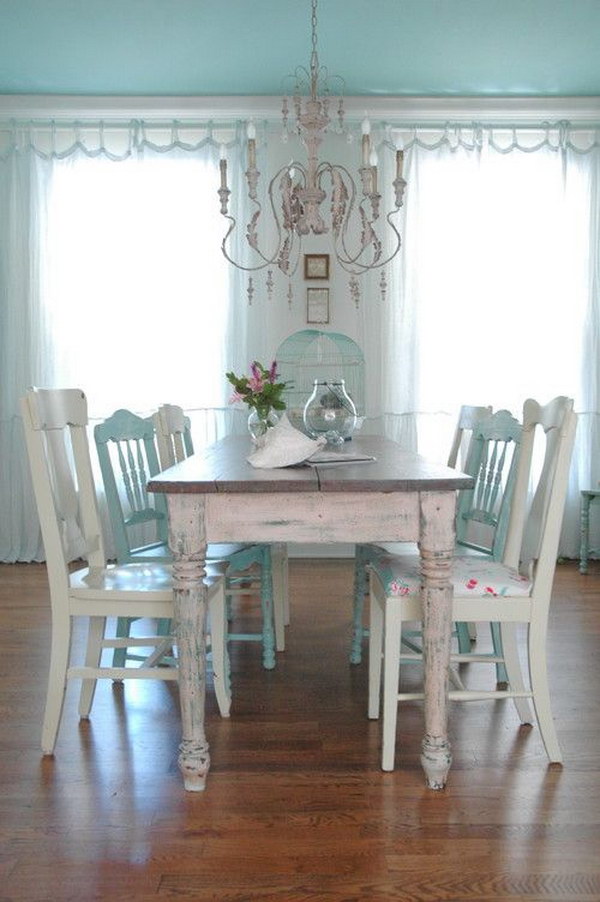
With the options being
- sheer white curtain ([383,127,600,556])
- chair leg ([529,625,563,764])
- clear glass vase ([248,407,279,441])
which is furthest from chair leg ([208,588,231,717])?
sheer white curtain ([383,127,600,556])

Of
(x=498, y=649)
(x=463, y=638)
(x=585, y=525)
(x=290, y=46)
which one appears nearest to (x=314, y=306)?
(x=290, y=46)

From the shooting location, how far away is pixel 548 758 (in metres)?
2.35

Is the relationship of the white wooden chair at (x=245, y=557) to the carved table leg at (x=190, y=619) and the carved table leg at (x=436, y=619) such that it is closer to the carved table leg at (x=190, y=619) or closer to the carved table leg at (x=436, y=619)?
the carved table leg at (x=190, y=619)

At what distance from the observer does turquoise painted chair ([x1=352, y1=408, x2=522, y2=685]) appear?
275 centimetres

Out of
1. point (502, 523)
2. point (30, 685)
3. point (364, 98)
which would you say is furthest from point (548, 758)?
point (364, 98)

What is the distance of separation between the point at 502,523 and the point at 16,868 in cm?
170

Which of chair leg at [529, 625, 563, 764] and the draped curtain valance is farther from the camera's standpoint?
the draped curtain valance

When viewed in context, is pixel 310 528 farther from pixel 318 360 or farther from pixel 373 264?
pixel 318 360

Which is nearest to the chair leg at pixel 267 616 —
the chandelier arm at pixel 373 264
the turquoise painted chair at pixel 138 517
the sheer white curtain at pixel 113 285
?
the turquoise painted chair at pixel 138 517

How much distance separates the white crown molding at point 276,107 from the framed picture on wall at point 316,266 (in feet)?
2.75

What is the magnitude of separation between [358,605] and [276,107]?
325cm

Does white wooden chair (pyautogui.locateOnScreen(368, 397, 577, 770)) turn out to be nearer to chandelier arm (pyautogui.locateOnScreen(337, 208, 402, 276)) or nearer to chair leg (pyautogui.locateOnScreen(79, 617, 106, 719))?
chair leg (pyautogui.locateOnScreen(79, 617, 106, 719))

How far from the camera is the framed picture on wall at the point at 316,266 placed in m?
5.29

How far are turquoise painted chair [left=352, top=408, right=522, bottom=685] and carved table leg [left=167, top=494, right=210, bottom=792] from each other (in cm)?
66
